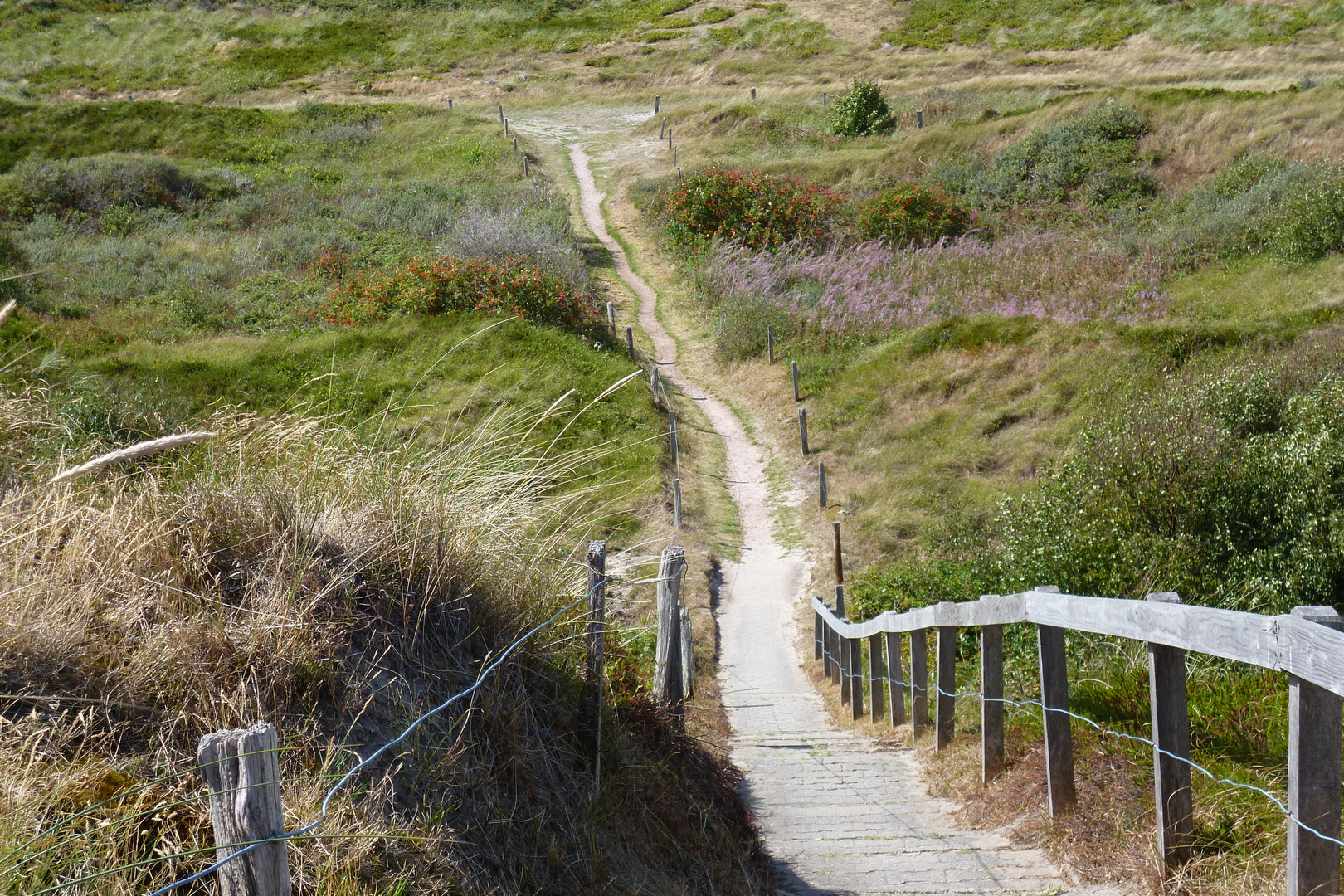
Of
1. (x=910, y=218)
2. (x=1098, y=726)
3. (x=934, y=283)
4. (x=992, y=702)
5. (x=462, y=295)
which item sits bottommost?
(x=992, y=702)

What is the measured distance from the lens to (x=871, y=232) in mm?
27344

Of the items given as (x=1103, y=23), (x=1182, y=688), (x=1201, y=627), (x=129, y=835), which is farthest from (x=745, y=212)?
(x=1103, y=23)

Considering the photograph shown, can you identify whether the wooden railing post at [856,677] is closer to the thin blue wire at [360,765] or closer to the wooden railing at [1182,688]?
the wooden railing at [1182,688]

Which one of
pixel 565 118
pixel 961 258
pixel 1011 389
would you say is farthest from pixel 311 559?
pixel 565 118

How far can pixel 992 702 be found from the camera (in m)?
4.67

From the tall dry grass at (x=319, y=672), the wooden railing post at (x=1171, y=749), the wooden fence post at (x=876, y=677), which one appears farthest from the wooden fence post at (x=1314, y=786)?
the wooden fence post at (x=876, y=677)

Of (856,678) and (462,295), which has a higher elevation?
(462,295)

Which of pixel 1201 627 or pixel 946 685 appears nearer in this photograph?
pixel 1201 627

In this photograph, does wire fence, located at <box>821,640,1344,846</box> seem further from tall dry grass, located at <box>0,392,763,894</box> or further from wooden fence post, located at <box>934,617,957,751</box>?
tall dry grass, located at <box>0,392,763,894</box>

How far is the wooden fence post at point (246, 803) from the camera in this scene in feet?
5.87

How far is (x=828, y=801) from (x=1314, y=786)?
11.6 feet

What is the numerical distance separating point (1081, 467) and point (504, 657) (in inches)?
361

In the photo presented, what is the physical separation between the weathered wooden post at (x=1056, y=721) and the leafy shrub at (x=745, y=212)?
2351cm

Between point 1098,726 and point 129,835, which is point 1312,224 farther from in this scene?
point 129,835
